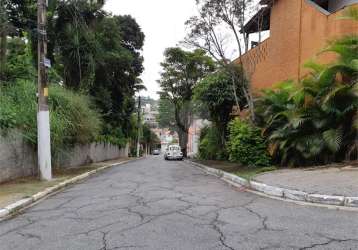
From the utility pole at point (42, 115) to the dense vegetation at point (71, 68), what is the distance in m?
0.92

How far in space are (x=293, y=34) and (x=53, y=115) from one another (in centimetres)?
1080

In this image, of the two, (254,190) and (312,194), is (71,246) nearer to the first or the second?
(312,194)

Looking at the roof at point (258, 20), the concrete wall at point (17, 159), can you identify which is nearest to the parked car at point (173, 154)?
the concrete wall at point (17, 159)

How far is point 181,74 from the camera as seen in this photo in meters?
39.3

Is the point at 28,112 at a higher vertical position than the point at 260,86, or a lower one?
lower

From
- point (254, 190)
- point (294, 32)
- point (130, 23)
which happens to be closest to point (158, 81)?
point (130, 23)

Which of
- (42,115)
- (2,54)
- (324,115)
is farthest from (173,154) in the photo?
(324,115)

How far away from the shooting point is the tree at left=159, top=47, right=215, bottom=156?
125ft

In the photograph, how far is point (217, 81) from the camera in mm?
21547

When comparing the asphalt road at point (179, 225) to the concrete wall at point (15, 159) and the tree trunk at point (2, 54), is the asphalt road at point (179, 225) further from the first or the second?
the tree trunk at point (2, 54)

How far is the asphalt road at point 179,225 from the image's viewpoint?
5.40 metres

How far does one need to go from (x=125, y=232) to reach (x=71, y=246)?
3.04ft

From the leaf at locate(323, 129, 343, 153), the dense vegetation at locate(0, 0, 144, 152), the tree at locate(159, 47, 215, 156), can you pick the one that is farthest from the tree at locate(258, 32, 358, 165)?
the tree at locate(159, 47, 215, 156)

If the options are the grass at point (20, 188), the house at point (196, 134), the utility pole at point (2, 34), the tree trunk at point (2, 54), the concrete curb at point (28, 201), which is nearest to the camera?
the concrete curb at point (28, 201)
